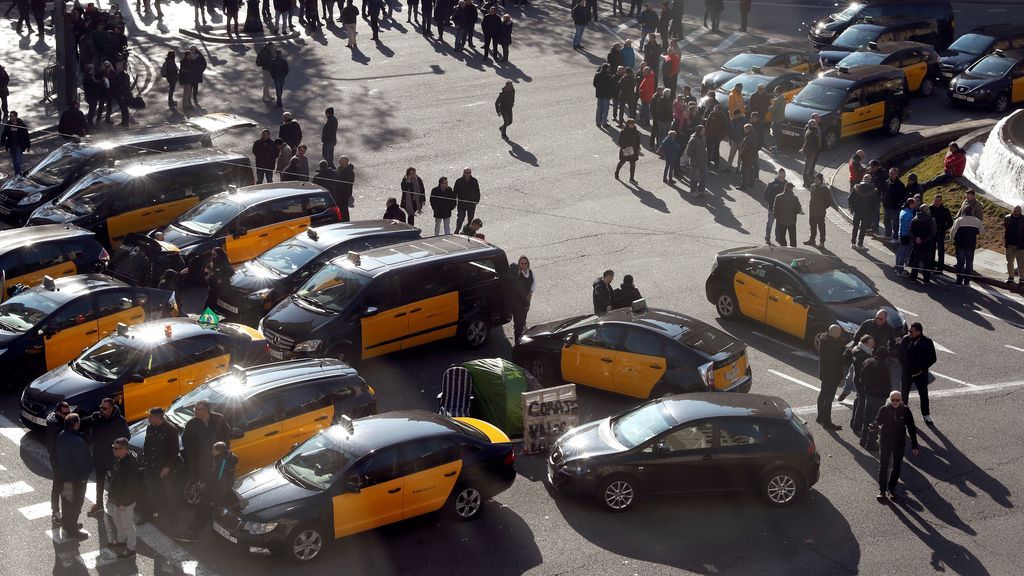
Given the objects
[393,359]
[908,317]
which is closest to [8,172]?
[393,359]

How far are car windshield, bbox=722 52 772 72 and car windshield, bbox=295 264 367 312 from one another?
18.0 metres

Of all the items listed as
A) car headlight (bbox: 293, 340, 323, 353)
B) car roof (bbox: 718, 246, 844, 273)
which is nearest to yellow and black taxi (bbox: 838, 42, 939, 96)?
car roof (bbox: 718, 246, 844, 273)

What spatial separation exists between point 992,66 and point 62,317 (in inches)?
1016

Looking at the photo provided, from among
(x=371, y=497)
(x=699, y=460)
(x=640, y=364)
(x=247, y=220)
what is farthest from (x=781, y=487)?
(x=247, y=220)

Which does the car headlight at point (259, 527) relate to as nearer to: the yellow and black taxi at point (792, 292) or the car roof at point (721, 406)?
the car roof at point (721, 406)

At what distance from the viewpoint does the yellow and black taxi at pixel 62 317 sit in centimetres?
1722

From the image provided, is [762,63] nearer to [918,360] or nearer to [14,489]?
[918,360]

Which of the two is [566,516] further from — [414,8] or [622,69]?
[414,8]

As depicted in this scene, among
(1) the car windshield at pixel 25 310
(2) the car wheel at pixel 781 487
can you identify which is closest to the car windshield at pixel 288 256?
(1) the car windshield at pixel 25 310

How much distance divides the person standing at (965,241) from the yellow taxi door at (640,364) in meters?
8.40

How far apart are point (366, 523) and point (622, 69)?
19.9 metres

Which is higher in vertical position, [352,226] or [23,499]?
[352,226]

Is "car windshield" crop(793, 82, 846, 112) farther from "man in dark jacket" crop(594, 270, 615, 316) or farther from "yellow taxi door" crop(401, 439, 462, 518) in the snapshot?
"yellow taxi door" crop(401, 439, 462, 518)

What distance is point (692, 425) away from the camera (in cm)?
1431
